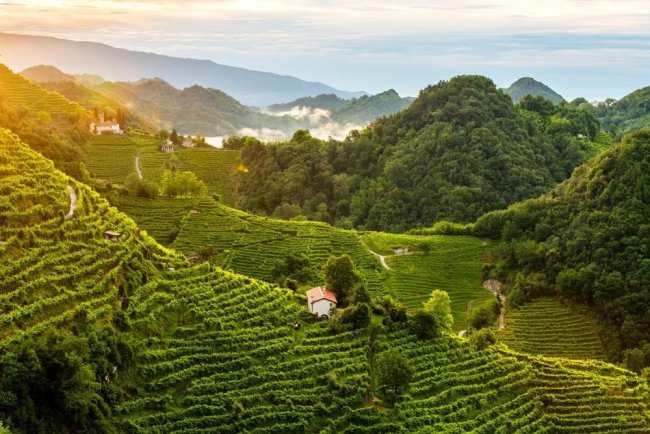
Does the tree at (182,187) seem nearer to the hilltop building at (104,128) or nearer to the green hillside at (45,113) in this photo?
the green hillside at (45,113)

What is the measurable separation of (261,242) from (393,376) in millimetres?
29252

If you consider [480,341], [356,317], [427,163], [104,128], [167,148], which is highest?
[104,128]

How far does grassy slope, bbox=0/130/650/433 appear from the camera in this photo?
27969 mm

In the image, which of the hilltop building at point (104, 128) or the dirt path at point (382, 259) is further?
the hilltop building at point (104, 128)

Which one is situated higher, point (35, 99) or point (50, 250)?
point (35, 99)

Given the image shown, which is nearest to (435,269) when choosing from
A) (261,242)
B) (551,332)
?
(551,332)

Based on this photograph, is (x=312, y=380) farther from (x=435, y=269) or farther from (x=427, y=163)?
Result: (x=427, y=163)

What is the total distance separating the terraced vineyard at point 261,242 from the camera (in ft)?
179

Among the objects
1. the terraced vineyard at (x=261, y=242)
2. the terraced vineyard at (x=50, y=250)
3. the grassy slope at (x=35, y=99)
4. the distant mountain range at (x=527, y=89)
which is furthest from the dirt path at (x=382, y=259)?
the distant mountain range at (x=527, y=89)

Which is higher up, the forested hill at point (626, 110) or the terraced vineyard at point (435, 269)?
the forested hill at point (626, 110)

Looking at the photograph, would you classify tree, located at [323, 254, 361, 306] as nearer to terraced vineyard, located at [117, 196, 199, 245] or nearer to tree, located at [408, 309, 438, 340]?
tree, located at [408, 309, 438, 340]

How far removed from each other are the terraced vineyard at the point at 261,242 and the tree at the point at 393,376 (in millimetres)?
21290

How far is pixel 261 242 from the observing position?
58469 mm

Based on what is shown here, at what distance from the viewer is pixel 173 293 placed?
114 ft
